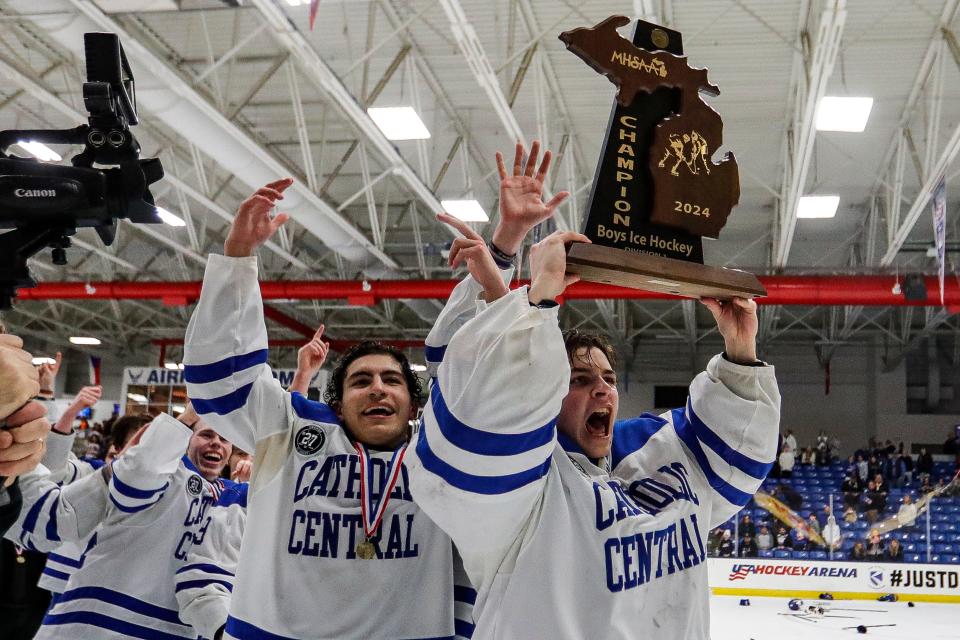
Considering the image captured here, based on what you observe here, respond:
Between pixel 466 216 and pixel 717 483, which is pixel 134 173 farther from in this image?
pixel 466 216

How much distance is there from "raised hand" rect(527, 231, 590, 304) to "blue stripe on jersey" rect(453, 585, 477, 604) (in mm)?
830

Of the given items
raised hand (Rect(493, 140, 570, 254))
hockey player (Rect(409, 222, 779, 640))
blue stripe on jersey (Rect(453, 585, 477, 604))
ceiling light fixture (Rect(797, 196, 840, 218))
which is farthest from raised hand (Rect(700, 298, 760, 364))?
ceiling light fixture (Rect(797, 196, 840, 218))

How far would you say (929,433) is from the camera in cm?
2005

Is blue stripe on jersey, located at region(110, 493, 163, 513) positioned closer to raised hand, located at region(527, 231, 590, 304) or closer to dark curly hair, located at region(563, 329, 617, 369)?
dark curly hair, located at region(563, 329, 617, 369)

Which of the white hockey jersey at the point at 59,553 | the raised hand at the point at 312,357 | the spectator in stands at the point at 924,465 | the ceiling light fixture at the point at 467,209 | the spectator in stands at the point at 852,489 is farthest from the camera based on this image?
the spectator in stands at the point at 924,465

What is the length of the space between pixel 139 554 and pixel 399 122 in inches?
241

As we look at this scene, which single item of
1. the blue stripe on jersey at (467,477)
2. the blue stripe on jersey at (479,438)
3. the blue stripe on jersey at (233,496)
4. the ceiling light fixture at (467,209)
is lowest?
the blue stripe on jersey at (467,477)

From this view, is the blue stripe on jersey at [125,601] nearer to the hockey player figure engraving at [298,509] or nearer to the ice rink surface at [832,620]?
the hockey player figure engraving at [298,509]

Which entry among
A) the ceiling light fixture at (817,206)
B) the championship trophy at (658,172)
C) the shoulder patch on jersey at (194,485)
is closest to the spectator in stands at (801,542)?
the ceiling light fixture at (817,206)

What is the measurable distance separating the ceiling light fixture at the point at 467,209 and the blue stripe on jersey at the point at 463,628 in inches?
341

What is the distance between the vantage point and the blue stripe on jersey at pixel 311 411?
2068 millimetres

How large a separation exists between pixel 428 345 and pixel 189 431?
3.24 feet

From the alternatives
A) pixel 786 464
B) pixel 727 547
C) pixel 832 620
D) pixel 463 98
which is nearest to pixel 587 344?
pixel 832 620

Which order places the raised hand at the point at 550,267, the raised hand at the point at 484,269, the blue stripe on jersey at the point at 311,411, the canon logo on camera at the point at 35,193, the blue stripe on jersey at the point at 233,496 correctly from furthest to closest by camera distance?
1. the blue stripe on jersey at the point at 233,496
2. the blue stripe on jersey at the point at 311,411
3. the raised hand at the point at 484,269
4. the raised hand at the point at 550,267
5. the canon logo on camera at the point at 35,193
